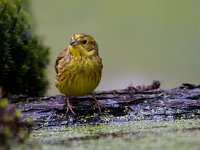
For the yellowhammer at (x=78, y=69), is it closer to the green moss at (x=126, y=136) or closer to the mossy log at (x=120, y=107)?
the mossy log at (x=120, y=107)

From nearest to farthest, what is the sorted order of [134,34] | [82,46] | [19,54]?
[82,46]
[19,54]
[134,34]

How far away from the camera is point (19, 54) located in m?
7.32

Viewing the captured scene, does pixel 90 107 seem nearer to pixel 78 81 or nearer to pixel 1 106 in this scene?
pixel 78 81

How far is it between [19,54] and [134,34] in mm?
6836

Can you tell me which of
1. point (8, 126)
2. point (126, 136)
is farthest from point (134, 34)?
point (8, 126)

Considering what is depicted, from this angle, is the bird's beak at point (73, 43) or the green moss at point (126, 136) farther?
the bird's beak at point (73, 43)

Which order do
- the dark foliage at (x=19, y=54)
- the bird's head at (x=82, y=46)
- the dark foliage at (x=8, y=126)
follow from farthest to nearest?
the dark foliage at (x=19, y=54)
the bird's head at (x=82, y=46)
the dark foliage at (x=8, y=126)

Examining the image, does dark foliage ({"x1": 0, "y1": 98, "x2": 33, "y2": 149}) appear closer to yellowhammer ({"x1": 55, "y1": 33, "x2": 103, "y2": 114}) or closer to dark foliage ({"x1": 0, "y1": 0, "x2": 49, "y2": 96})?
yellowhammer ({"x1": 55, "y1": 33, "x2": 103, "y2": 114})

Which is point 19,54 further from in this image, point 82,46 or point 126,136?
point 126,136

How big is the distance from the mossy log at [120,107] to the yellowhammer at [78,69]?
114 millimetres

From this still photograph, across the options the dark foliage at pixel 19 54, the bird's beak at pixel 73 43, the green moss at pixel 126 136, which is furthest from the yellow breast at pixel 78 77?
the dark foliage at pixel 19 54

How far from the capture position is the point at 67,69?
252 inches

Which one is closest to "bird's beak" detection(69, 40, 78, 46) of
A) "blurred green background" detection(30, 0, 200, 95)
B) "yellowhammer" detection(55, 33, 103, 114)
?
"yellowhammer" detection(55, 33, 103, 114)

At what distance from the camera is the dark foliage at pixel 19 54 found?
704 centimetres
